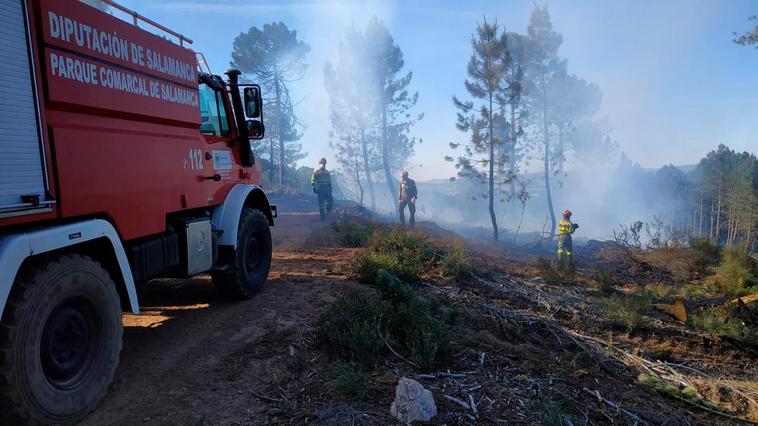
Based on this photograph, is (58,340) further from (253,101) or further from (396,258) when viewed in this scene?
(396,258)

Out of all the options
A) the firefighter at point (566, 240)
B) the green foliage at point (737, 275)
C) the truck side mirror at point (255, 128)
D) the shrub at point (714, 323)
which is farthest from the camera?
the firefighter at point (566, 240)

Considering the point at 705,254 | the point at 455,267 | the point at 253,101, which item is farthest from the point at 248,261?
the point at 705,254

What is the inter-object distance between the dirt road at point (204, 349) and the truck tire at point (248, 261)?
0.60ft

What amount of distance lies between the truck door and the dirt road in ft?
4.91

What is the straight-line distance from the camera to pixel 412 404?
119 inches

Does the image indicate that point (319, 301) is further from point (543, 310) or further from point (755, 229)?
point (755, 229)

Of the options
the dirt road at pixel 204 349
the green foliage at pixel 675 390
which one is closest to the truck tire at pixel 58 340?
the dirt road at pixel 204 349

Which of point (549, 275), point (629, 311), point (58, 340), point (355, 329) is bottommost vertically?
point (549, 275)

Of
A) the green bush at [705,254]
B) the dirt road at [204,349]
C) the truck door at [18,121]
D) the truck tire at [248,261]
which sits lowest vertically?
the green bush at [705,254]

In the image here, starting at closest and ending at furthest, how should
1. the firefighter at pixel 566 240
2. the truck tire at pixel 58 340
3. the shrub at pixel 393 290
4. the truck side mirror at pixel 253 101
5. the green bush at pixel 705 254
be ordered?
the truck tire at pixel 58 340 < the shrub at pixel 393 290 < the truck side mirror at pixel 253 101 < the firefighter at pixel 566 240 < the green bush at pixel 705 254

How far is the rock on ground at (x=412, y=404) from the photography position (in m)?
2.99

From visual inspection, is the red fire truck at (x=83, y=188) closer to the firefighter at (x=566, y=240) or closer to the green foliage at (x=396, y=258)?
the green foliage at (x=396, y=258)

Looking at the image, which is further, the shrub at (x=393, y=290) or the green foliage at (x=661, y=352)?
the green foliage at (x=661, y=352)

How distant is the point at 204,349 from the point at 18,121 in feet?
7.82
